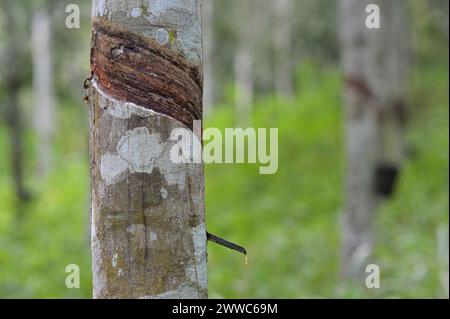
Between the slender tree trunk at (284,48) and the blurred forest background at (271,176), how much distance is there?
0.23 feet

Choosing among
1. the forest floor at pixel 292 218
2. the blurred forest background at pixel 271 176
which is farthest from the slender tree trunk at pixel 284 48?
the forest floor at pixel 292 218

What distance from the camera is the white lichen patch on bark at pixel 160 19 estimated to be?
232cm

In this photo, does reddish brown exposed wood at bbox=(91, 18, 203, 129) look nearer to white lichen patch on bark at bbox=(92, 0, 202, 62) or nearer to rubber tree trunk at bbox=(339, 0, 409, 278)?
white lichen patch on bark at bbox=(92, 0, 202, 62)

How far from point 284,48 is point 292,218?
9676 millimetres

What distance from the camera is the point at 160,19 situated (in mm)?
2328

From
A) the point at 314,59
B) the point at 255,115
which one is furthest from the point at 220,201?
the point at 314,59

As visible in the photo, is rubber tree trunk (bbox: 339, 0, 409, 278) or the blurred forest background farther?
the blurred forest background

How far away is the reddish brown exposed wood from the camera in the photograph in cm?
228

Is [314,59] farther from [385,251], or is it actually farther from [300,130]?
[385,251]

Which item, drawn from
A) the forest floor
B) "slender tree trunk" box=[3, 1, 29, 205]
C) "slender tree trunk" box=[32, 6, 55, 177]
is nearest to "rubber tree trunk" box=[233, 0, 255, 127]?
the forest floor

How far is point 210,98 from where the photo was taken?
64.6 feet

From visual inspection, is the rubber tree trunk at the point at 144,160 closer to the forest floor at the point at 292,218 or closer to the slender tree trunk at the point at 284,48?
the forest floor at the point at 292,218

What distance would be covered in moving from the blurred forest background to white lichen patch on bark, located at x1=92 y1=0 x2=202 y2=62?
79.7 inches
